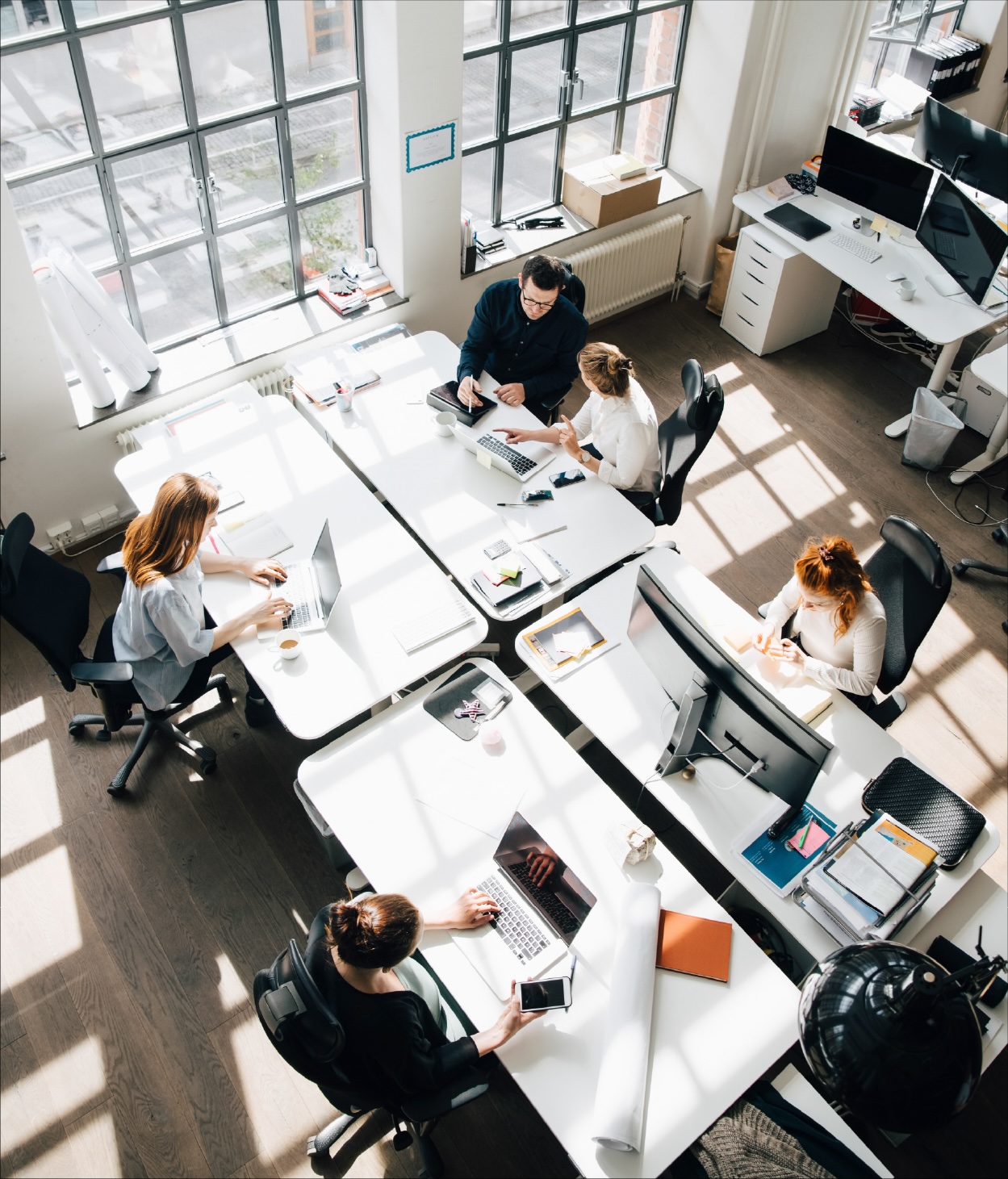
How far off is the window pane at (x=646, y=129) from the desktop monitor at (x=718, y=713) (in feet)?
12.2

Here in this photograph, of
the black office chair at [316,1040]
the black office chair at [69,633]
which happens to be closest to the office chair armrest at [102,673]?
the black office chair at [69,633]

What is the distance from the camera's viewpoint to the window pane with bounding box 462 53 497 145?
498 cm

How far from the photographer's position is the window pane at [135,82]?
3.87m

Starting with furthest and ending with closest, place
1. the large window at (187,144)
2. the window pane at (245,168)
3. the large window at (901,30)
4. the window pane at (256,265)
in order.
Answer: the large window at (901,30) < the window pane at (256,265) < the window pane at (245,168) < the large window at (187,144)

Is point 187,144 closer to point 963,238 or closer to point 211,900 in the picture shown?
point 211,900

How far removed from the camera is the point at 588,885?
298 cm

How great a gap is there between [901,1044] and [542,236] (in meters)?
4.63

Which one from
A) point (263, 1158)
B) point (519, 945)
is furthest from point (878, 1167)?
point (263, 1158)

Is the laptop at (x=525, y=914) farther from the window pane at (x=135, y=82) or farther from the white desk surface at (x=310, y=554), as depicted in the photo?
the window pane at (x=135, y=82)

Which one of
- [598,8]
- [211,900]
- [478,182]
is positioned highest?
[598,8]

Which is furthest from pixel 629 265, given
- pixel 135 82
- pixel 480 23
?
pixel 135 82

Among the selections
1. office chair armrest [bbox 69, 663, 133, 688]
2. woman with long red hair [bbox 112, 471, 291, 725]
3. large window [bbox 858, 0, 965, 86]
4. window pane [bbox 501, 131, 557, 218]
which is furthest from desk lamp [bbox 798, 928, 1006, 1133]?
large window [bbox 858, 0, 965, 86]

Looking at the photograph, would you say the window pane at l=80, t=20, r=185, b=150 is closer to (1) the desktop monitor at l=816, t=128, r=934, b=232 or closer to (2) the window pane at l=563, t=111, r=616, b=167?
(2) the window pane at l=563, t=111, r=616, b=167

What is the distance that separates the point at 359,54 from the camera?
446cm
